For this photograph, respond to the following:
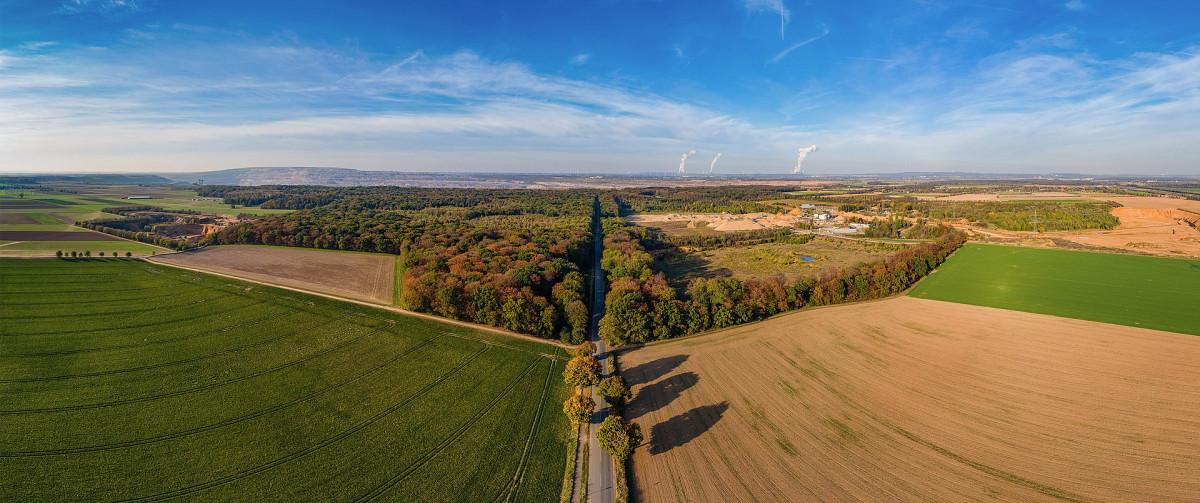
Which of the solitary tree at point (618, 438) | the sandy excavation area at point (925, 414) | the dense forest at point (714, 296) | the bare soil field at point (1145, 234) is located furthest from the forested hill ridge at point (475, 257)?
the bare soil field at point (1145, 234)

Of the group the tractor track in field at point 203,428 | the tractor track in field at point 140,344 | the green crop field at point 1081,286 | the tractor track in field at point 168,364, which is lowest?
the tractor track in field at point 203,428

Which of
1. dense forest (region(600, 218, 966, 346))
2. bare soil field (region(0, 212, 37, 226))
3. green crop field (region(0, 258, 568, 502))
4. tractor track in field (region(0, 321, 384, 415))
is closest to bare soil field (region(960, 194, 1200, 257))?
dense forest (region(600, 218, 966, 346))

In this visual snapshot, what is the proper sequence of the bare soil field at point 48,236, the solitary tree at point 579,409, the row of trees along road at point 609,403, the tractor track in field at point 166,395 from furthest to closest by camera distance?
the bare soil field at point 48,236 → the solitary tree at point 579,409 → the tractor track in field at point 166,395 → the row of trees along road at point 609,403

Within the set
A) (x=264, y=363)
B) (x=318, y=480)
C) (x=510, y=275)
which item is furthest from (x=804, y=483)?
(x=264, y=363)

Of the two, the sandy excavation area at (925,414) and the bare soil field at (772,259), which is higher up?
the bare soil field at (772,259)

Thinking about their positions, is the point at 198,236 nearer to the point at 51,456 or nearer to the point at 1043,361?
the point at 51,456

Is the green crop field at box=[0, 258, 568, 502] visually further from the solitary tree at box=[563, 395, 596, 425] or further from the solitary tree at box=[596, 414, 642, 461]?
the solitary tree at box=[596, 414, 642, 461]

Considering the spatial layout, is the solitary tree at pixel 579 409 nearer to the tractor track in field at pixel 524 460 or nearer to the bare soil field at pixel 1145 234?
Answer: the tractor track in field at pixel 524 460
